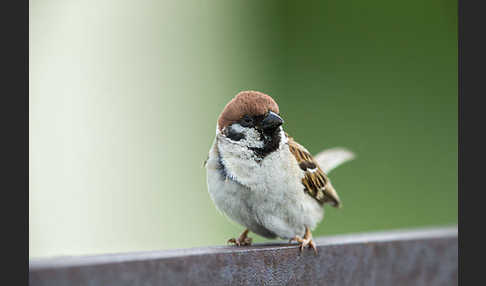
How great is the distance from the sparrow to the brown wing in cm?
Answer: 2

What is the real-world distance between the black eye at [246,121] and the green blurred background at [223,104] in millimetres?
1498

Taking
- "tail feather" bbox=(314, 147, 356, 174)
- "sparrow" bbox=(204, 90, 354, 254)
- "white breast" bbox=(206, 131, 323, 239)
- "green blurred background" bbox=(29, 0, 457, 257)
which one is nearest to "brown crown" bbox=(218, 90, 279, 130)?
"sparrow" bbox=(204, 90, 354, 254)

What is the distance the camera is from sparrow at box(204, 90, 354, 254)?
1.65 m

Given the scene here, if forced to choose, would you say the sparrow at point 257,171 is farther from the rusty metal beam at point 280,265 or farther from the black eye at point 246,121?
the rusty metal beam at point 280,265

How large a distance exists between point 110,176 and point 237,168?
1627 mm

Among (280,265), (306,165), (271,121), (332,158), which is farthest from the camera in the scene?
(332,158)

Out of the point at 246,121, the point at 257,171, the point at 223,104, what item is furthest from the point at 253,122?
the point at 223,104

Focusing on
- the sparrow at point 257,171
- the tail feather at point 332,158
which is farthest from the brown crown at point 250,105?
the tail feather at point 332,158

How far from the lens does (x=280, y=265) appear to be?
132 cm

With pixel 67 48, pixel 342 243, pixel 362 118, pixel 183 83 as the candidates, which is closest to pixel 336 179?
pixel 362 118

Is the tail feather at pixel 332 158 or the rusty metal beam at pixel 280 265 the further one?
the tail feather at pixel 332 158

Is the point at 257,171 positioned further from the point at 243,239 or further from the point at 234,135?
the point at 243,239

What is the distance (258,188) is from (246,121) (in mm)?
202

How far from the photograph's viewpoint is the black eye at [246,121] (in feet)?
5.43
